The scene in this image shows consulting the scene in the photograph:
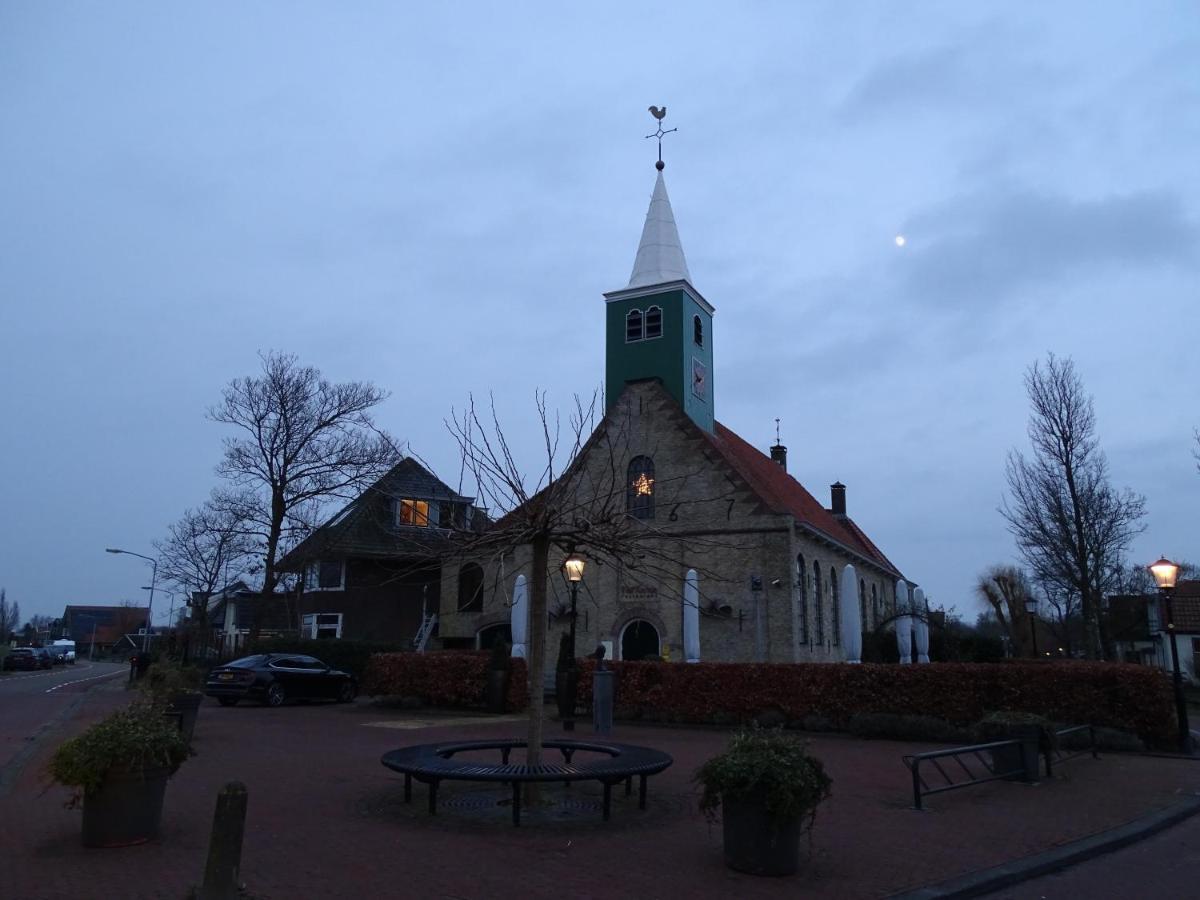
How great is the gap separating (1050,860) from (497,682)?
1565 centimetres

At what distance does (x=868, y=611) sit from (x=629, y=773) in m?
33.5

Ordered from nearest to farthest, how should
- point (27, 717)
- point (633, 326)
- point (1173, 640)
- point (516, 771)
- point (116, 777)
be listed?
point (116, 777) → point (516, 771) → point (1173, 640) → point (27, 717) → point (633, 326)

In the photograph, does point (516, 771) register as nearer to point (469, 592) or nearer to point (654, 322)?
point (469, 592)

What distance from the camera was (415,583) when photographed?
34.8 meters

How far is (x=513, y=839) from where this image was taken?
24.5 feet

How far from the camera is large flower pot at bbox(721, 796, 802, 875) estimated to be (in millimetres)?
6527

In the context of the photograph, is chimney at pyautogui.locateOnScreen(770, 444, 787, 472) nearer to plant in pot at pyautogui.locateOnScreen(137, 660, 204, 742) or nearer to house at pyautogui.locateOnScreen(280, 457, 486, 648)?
house at pyautogui.locateOnScreen(280, 457, 486, 648)

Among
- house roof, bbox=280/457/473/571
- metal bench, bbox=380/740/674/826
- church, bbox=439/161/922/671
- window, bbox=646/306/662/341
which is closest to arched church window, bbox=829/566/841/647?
church, bbox=439/161/922/671

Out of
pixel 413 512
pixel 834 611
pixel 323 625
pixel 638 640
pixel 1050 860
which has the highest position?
pixel 413 512

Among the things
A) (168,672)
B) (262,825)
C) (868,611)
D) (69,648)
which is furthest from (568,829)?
(69,648)

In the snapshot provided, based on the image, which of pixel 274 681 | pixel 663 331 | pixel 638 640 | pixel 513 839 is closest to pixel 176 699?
pixel 513 839

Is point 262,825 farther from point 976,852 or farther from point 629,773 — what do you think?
point 976,852

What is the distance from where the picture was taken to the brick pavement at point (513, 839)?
613 centimetres

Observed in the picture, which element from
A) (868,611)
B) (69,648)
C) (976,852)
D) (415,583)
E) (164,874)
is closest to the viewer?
(164,874)
